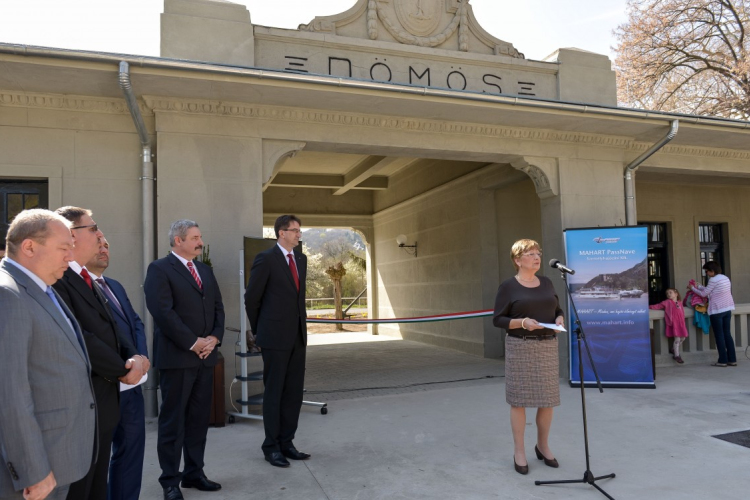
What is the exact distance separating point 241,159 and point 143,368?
12.1 feet

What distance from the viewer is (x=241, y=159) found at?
18.9 feet

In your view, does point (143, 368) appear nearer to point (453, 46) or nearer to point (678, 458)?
point (678, 458)

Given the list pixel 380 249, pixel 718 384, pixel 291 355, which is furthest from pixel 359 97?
pixel 380 249

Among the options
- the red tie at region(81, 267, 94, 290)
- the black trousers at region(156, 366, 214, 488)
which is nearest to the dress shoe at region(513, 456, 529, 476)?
the black trousers at region(156, 366, 214, 488)

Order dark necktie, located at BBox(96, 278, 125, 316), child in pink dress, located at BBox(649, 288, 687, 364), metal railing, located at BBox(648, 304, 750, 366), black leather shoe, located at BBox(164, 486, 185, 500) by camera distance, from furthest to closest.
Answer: metal railing, located at BBox(648, 304, 750, 366)
child in pink dress, located at BBox(649, 288, 687, 364)
black leather shoe, located at BBox(164, 486, 185, 500)
dark necktie, located at BBox(96, 278, 125, 316)

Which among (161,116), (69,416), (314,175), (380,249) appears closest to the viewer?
(69,416)

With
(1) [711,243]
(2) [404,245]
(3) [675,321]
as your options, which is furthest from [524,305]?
(1) [711,243]

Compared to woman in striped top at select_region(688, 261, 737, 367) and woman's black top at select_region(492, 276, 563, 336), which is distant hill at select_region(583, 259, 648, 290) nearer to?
woman in striped top at select_region(688, 261, 737, 367)

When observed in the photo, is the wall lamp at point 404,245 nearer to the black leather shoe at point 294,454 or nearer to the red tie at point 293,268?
the red tie at point 293,268

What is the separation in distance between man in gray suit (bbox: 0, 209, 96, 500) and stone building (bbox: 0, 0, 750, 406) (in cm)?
330

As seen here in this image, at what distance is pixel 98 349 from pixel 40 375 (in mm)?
406

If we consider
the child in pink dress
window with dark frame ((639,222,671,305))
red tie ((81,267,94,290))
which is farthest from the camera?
window with dark frame ((639,222,671,305))

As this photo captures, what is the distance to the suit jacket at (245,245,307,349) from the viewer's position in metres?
3.82

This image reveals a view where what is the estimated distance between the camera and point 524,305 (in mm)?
3592
